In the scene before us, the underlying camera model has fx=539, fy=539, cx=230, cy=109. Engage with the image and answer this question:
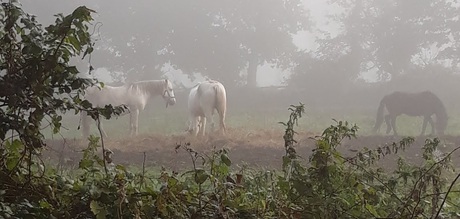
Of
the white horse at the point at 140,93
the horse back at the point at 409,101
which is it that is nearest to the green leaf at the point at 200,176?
the white horse at the point at 140,93

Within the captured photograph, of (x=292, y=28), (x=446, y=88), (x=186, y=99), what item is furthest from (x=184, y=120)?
(x=446, y=88)

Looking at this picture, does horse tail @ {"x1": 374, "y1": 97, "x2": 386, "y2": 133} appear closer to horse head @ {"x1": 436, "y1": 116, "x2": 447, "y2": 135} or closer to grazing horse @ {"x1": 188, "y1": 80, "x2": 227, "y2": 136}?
horse head @ {"x1": 436, "y1": 116, "x2": 447, "y2": 135}

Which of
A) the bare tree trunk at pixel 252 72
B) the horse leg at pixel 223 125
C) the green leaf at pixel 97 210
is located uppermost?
the bare tree trunk at pixel 252 72

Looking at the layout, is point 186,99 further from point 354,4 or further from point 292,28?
point 354,4

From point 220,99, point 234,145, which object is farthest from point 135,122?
point 234,145

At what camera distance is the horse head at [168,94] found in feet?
18.4

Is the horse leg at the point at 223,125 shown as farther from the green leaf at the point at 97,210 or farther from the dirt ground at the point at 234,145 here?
the green leaf at the point at 97,210

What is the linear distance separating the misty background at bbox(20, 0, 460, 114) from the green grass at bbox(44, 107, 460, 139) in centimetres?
34

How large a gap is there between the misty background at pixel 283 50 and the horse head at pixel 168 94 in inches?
17.8

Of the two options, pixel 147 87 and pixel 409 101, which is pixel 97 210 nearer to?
pixel 147 87

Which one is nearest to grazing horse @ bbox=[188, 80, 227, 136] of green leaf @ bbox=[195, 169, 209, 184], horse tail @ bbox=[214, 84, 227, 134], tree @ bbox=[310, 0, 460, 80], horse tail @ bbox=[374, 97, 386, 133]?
horse tail @ bbox=[214, 84, 227, 134]

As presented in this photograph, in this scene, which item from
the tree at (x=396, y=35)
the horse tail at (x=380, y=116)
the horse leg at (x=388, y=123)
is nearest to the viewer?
the horse leg at (x=388, y=123)

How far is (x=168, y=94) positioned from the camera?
5.65 m

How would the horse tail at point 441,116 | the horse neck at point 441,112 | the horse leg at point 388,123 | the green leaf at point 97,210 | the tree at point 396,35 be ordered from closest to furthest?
the green leaf at point 97,210, the horse leg at point 388,123, the horse tail at point 441,116, the horse neck at point 441,112, the tree at point 396,35
